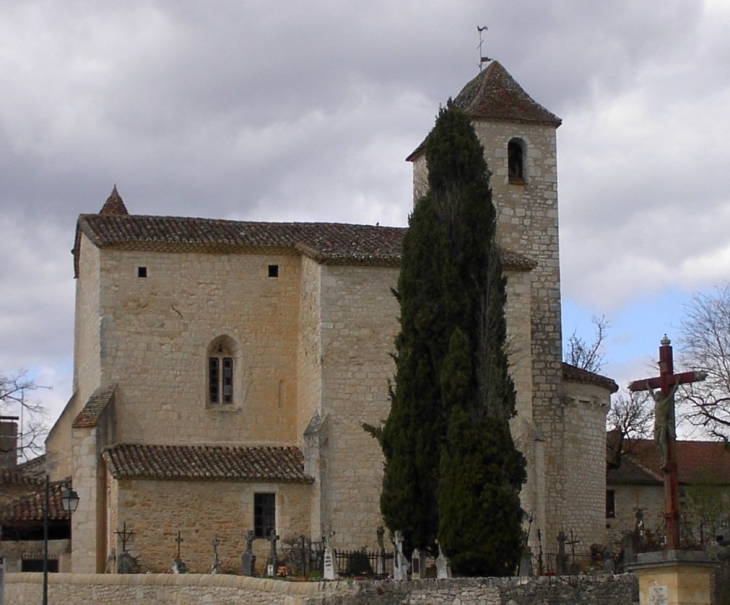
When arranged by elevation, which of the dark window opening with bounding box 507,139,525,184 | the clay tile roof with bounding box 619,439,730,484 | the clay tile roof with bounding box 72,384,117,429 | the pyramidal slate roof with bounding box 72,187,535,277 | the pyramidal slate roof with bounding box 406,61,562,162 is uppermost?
the pyramidal slate roof with bounding box 406,61,562,162

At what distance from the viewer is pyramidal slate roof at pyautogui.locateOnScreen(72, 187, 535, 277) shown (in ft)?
115

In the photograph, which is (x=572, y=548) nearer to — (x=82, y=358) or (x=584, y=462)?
(x=584, y=462)

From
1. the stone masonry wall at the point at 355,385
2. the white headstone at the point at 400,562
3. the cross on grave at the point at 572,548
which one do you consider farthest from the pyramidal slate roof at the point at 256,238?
the white headstone at the point at 400,562

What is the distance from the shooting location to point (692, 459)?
5206 cm

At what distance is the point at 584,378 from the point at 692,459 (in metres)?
16.2

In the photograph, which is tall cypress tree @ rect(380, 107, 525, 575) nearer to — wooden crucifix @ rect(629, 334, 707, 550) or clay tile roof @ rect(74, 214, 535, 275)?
clay tile roof @ rect(74, 214, 535, 275)

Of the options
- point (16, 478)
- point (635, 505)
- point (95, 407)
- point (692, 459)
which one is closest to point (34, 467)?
point (16, 478)

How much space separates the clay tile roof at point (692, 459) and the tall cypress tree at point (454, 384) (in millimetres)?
21235

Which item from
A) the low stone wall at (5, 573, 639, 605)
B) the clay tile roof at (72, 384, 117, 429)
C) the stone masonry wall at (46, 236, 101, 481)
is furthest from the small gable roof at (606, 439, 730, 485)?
the low stone wall at (5, 573, 639, 605)

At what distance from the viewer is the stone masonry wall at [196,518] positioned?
32.7 m

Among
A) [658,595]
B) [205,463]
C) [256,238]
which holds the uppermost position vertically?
[256,238]

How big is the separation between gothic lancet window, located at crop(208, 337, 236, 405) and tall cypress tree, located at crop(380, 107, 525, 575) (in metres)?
8.63

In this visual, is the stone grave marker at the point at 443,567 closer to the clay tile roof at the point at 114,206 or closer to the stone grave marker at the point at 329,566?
the stone grave marker at the point at 329,566

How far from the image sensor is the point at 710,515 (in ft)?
152
